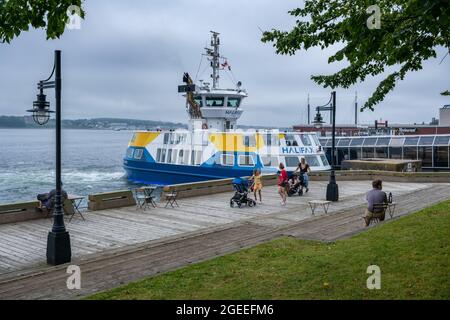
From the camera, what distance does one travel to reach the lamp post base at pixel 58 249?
9461 mm

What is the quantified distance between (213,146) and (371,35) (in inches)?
1063

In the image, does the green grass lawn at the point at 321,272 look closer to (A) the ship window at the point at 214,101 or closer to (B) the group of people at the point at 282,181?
(B) the group of people at the point at 282,181

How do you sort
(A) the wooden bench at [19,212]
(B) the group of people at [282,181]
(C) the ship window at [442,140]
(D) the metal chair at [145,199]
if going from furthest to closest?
(C) the ship window at [442,140] < (B) the group of people at [282,181] < (D) the metal chair at [145,199] < (A) the wooden bench at [19,212]

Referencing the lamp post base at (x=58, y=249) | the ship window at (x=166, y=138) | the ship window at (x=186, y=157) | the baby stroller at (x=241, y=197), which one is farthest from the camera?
the ship window at (x=166, y=138)

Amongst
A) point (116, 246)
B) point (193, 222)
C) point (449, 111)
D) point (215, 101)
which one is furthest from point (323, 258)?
point (449, 111)

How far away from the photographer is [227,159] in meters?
32.2

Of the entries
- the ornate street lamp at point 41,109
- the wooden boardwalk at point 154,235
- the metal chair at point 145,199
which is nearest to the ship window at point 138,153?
the wooden boardwalk at point 154,235

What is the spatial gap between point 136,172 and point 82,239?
29.5m

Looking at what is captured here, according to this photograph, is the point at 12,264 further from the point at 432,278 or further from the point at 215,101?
the point at 215,101

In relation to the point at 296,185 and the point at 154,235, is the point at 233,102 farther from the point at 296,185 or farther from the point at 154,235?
the point at 154,235

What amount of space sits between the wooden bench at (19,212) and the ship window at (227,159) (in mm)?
18738

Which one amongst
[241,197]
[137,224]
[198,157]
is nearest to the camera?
[137,224]

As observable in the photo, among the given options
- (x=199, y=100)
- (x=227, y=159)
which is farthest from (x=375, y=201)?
(x=199, y=100)

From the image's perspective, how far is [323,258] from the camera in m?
8.55
